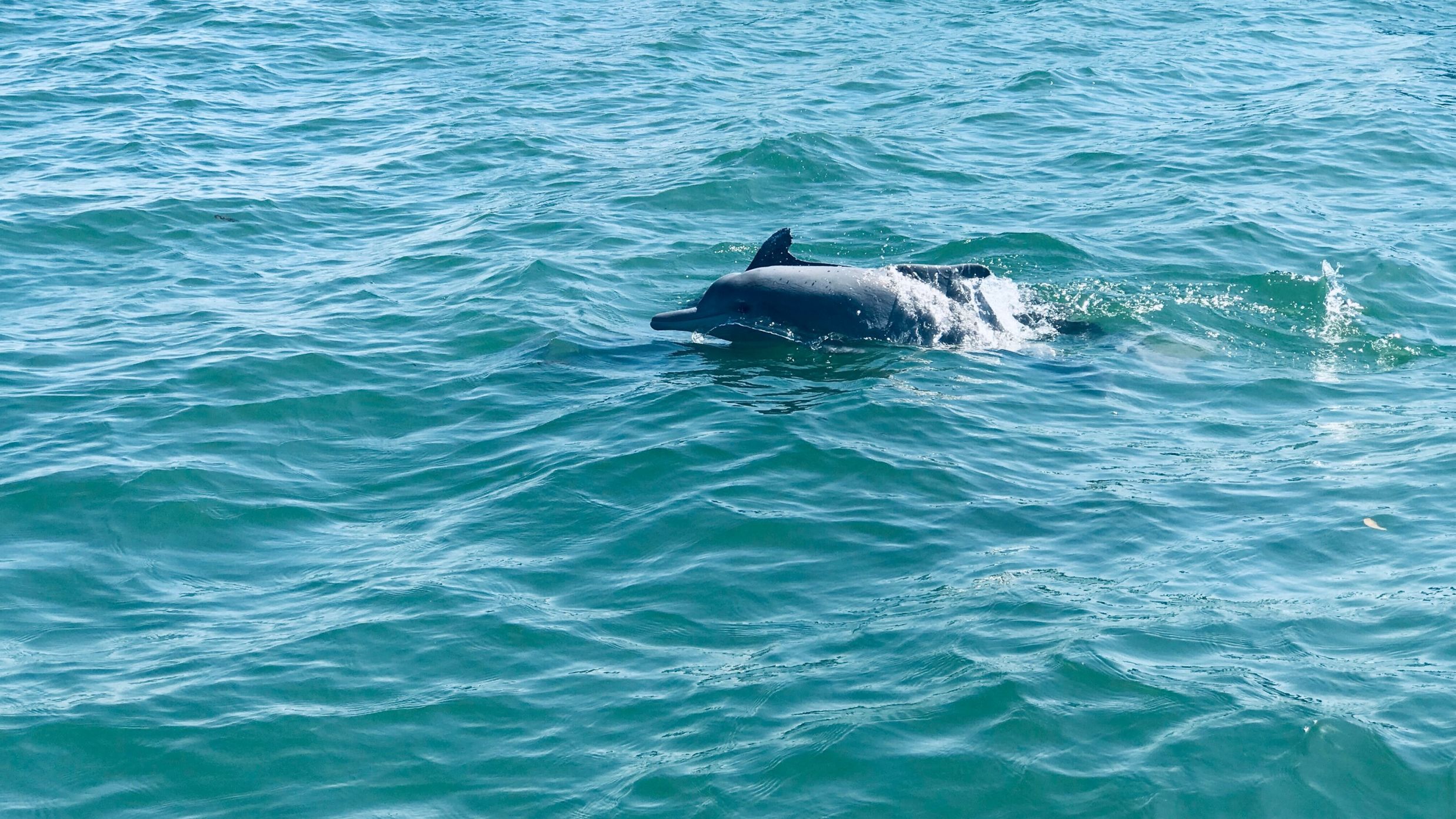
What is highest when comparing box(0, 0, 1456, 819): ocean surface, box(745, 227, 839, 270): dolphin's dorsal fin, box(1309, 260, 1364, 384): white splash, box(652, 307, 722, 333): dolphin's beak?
box(745, 227, 839, 270): dolphin's dorsal fin

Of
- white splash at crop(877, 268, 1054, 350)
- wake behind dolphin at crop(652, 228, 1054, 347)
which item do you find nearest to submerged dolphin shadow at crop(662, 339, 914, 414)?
wake behind dolphin at crop(652, 228, 1054, 347)

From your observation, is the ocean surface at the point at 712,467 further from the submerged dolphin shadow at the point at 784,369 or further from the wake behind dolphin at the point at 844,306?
the wake behind dolphin at the point at 844,306

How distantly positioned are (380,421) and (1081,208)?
31.0ft

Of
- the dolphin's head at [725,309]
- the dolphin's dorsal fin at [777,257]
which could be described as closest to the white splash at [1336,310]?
the dolphin's dorsal fin at [777,257]

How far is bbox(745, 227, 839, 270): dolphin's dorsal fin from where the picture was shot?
12.2 meters

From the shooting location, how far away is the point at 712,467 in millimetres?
9930

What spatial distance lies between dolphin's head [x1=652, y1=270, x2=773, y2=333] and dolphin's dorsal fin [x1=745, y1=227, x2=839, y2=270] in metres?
0.19

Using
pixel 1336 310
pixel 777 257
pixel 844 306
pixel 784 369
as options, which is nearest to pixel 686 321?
pixel 777 257

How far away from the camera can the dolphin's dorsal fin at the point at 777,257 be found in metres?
12.2

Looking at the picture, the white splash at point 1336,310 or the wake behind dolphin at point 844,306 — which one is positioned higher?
the wake behind dolphin at point 844,306

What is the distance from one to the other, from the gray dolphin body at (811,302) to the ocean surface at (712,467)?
0.27 metres

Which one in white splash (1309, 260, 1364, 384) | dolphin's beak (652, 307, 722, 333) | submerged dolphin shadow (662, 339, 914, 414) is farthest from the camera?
dolphin's beak (652, 307, 722, 333)

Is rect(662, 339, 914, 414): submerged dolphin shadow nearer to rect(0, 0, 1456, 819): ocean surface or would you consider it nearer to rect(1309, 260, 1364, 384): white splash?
rect(0, 0, 1456, 819): ocean surface

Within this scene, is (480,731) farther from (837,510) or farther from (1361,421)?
(1361,421)
